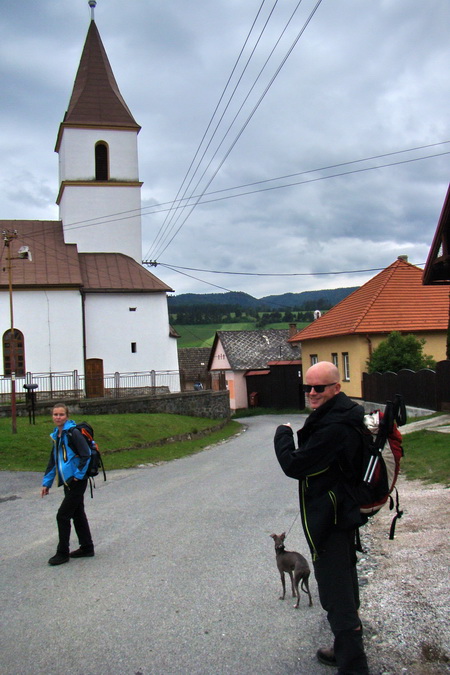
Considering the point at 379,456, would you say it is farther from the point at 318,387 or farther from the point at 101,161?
the point at 101,161

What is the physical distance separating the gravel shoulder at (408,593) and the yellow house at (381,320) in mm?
23382

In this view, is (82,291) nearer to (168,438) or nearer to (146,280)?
(146,280)

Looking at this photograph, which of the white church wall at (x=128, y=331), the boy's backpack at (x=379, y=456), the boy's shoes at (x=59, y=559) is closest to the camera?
the boy's backpack at (x=379, y=456)

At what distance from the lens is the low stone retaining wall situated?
23.8 meters

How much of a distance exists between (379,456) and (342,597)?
0.90 meters

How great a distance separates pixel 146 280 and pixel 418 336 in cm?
1509

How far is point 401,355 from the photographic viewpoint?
2628 cm

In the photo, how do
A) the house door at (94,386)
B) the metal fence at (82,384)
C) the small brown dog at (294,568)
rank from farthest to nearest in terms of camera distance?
the house door at (94,386) < the metal fence at (82,384) < the small brown dog at (294,568)

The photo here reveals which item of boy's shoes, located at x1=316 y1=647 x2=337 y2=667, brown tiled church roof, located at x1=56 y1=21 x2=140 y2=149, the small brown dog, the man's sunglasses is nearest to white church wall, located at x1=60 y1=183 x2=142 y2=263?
brown tiled church roof, located at x1=56 y1=21 x2=140 y2=149

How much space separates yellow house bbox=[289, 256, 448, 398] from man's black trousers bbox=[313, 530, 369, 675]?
27025 millimetres

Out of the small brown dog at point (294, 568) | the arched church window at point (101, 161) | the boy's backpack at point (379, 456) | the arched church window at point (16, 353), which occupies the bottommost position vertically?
the small brown dog at point (294, 568)

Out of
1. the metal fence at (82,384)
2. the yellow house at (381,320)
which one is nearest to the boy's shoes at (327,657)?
the metal fence at (82,384)

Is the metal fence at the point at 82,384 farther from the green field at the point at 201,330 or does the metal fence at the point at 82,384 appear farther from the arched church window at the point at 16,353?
the green field at the point at 201,330

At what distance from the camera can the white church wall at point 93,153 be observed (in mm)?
38125
